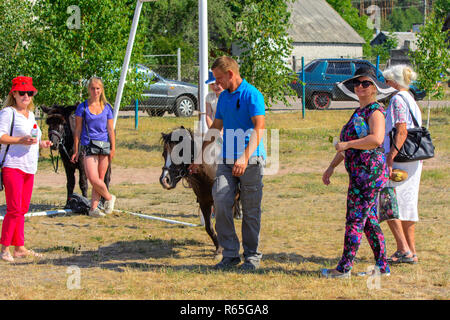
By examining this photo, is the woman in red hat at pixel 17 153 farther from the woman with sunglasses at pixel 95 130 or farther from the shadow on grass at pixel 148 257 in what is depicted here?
the woman with sunglasses at pixel 95 130

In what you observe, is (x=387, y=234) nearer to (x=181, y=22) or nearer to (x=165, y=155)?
(x=165, y=155)

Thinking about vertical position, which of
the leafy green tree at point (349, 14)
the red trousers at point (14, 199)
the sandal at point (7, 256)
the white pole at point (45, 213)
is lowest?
the sandal at point (7, 256)

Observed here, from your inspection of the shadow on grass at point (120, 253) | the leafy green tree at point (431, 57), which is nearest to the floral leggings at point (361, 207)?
the shadow on grass at point (120, 253)

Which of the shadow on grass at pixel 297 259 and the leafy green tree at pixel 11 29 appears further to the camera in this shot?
the leafy green tree at pixel 11 29

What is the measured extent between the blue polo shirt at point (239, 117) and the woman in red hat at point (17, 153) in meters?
2.04

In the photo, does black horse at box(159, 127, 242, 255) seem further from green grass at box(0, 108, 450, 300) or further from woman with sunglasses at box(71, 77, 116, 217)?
woman with sunglasses at box(71, 77, 116, 217)

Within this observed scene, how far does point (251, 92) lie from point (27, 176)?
8.51 ft

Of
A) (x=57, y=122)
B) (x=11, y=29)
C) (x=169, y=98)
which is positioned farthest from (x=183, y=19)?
(x=57, y=122)

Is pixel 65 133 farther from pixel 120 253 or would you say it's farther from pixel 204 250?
pixel 204 250

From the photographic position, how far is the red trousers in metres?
6.66

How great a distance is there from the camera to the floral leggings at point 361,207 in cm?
579
